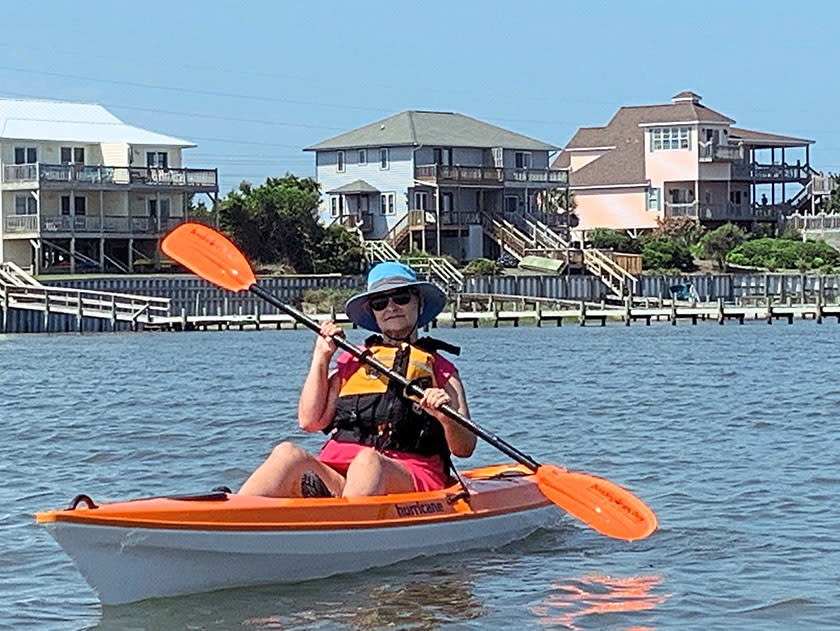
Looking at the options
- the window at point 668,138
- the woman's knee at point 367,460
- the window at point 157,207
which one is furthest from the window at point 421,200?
the woman's knee at point 367,460

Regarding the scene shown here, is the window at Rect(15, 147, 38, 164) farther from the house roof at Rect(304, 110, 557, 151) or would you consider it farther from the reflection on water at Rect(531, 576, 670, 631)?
the reflection on water at Rect(531, 576, 670, 631)

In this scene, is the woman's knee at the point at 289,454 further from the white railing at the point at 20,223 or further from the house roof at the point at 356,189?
the house roof at the point at 356,189

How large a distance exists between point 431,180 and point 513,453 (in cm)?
5196

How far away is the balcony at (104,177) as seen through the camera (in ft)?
173

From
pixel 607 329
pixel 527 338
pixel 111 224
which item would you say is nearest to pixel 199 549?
pixel 527 338

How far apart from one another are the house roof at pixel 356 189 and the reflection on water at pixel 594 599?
173ft

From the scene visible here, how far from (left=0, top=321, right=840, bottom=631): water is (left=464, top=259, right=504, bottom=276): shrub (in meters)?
20.3

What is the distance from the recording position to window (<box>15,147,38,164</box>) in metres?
54.7

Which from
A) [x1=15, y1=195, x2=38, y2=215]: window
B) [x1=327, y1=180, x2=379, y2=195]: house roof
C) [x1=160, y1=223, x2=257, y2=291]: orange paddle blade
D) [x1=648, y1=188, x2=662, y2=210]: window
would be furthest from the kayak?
[x1=648, y1=188, x2=662, y2=210]: window

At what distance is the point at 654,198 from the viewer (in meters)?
69.9

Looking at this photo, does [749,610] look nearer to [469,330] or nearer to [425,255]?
[469,330]

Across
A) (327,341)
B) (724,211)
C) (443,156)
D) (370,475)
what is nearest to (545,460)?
(370,475)

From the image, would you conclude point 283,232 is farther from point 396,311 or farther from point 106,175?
point 396,311

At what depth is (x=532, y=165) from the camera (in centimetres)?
6675
